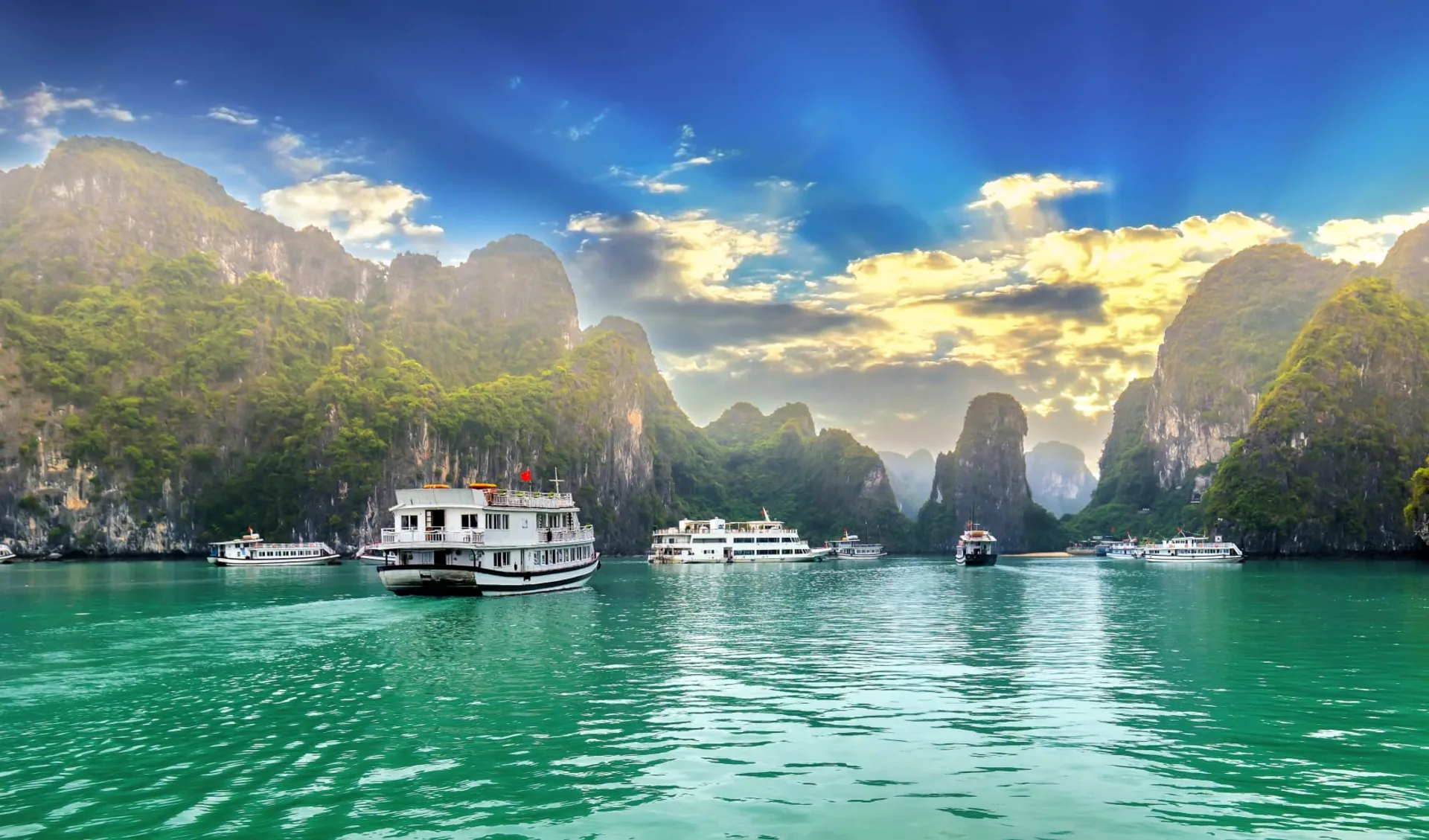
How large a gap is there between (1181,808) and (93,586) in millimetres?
82945

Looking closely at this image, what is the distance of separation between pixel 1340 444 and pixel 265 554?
600 ft

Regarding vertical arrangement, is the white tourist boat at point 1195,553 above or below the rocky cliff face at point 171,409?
below

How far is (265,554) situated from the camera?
127m

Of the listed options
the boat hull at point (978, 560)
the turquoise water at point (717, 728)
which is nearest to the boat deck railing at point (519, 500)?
the turquoise water at point (717, 728)

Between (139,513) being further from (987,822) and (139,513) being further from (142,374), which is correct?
(987,822)

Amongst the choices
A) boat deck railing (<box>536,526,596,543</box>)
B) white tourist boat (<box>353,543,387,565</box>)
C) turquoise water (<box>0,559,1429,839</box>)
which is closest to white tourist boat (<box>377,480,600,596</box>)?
boat deck railing (<box>536,526,596,543</box>)

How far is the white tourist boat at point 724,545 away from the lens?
465 feet

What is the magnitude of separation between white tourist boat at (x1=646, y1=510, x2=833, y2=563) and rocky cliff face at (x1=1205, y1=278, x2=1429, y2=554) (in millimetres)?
82858

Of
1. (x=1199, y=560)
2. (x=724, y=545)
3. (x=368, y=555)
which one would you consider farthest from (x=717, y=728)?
(x=1199, y=560)

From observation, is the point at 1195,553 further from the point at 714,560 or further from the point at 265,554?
the point at 265,554

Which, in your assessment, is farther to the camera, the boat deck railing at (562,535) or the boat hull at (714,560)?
the boat hull at (714,560)

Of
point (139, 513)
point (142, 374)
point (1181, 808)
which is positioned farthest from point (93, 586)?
point (142, 374)

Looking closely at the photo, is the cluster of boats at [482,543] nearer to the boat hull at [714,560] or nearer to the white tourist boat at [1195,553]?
the boat hull at [714,560]

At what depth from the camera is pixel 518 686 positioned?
2408 centimetres
